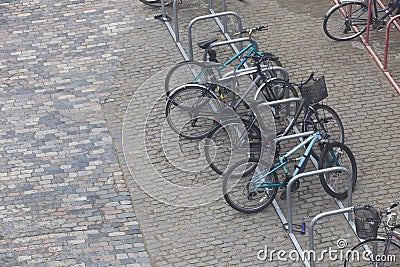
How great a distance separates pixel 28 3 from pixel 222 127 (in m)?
6.09

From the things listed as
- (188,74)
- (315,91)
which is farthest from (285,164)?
(188,74)

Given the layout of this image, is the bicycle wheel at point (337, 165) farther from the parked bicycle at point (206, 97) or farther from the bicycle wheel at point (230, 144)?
the parked bicycle at point (206, 97)

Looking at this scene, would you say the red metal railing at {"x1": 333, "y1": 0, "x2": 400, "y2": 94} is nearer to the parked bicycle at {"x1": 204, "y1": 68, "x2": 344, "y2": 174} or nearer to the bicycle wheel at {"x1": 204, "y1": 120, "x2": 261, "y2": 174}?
the parked bicycle at {"x1": 204, "y1": 68, "x2": 344, "y2": 174}

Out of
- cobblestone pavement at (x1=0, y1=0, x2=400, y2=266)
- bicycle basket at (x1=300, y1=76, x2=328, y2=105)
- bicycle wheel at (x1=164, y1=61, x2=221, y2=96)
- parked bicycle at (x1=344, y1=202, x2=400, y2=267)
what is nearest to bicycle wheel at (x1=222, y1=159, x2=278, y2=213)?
cobblestone pavement at (x1=0, y1=0, x2=400, y2=266)

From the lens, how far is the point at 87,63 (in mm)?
14586

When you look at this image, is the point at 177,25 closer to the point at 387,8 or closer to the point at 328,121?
the point at 387,8

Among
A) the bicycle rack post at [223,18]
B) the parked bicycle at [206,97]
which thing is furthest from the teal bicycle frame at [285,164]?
the bicycle rack post at [223,18]

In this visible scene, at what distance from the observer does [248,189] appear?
1137cm

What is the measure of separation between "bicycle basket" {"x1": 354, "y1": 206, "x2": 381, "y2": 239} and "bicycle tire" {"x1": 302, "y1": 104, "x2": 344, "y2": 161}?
1.58 m

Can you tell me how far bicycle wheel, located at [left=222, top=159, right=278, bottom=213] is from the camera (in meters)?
11.2

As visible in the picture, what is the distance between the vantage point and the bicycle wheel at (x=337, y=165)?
11.3 metres

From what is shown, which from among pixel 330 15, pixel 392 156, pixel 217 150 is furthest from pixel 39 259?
pixel 330 15

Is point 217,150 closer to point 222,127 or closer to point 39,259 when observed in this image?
point 222,127

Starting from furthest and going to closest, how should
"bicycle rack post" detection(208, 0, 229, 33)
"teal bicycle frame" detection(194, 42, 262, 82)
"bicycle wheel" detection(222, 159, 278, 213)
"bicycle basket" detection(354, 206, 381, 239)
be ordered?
"bicycle rack post" detection(208, 0, 229, 33), "teal bicycle frame" detection(194, 42, 262, 82), "bicycle wheel" detection(222, 159, 278, 213), "bicycle basket" detection(354, 206, 381, 239)
